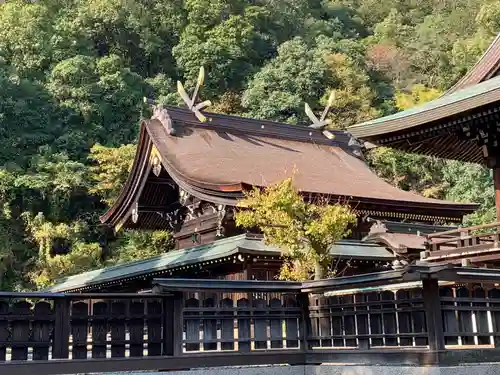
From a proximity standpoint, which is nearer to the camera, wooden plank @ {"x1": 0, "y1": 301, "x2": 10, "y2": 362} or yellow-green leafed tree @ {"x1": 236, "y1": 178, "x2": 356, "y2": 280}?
wooden plank @ {"x1": 0, "y1": 301, "x2": 10, "y2": 362}

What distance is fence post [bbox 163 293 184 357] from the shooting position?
24.4 feet

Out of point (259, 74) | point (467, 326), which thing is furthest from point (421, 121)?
point (259, 74)

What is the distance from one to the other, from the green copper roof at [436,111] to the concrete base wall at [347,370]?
13.6ft

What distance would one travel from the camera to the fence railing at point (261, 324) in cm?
677

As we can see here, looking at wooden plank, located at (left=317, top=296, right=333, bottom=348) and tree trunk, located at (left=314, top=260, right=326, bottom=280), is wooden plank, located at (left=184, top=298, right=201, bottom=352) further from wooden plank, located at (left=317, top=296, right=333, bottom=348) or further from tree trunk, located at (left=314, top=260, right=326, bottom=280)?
tree trunk, located at (left=314, top=260, right=326, bottom=280)

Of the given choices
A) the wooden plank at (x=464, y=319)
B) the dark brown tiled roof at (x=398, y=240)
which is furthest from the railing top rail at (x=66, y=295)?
the dark brown tiled roof at (x=398, y=240)

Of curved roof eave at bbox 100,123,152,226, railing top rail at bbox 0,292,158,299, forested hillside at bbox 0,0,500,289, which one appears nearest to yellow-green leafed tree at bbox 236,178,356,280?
railing top rail at bbox 0,292,158,299

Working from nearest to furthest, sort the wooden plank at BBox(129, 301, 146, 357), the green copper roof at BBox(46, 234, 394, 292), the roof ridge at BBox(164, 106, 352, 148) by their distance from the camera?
the wooden plank at BBox(129, 301, 146, 357)
the green copper roof at BBox(46, 234, 394, 292)
the roof ridge at BBox(164, 106, 352, 148)

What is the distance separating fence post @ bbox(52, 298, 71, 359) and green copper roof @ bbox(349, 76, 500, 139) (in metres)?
5.77

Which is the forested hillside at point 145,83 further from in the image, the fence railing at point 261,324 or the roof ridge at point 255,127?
the fence railing at point 261,324

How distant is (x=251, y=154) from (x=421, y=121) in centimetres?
854

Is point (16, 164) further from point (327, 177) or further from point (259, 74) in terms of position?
point (327, 177)

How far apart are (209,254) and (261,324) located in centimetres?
540

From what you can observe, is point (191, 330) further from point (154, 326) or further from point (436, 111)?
point (436, 111)
